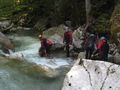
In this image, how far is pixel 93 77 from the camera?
536cm

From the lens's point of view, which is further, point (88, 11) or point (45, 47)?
point (88, 11)

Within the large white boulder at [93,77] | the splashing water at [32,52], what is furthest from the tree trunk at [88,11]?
the large white boulder at [93,77]

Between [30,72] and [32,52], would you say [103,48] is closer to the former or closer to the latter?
[30,72]

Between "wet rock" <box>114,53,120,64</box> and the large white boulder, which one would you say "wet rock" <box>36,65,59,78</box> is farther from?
the large white boulder

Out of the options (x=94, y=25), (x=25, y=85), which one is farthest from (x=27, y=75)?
(x=94, y=25)

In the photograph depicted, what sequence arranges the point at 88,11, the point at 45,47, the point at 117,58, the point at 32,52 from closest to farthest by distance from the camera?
the point at 117,58, the point at 45,47, the point at 32,52, the point at 88,11

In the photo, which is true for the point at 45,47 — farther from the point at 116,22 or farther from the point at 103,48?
the point at 116,22

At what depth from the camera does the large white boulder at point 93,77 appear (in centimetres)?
507

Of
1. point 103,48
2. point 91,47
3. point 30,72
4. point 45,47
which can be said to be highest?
point 103,48

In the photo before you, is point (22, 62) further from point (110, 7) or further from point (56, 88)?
point (110, 7)

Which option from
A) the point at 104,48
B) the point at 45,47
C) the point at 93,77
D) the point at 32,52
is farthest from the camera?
the point at 32,52

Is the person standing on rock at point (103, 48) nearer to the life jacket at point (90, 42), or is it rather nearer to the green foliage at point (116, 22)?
the life jacket at point (90, 42)

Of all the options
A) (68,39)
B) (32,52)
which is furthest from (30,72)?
(32,52)

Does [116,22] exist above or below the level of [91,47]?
above
